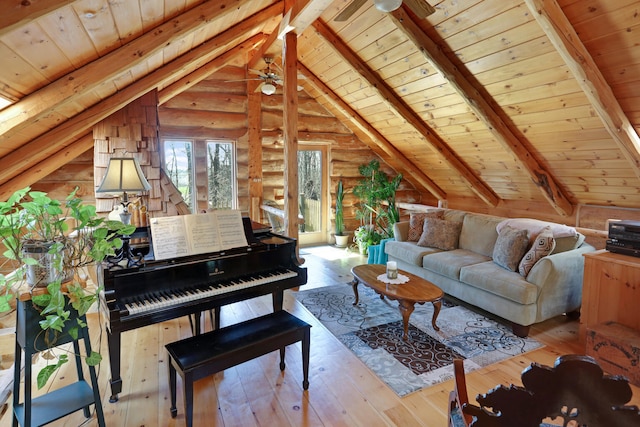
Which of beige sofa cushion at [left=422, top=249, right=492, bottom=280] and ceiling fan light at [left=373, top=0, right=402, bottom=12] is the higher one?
ceiling fan light at [left=373, top=0, right=402, bottom=12]

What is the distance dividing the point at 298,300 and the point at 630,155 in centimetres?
350

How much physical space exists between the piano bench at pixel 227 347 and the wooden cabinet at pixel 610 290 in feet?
7.52

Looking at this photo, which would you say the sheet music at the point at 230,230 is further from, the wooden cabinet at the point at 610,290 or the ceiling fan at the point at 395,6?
the wooden cabinet at the point at 610,290

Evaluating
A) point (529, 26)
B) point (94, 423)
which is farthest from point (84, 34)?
point (529, 26)

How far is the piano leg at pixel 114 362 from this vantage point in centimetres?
216

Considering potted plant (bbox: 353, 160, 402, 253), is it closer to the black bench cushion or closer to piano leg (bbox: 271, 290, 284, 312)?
piano leg (bbox: 271, 290, 284, 312)

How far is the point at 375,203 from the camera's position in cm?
653

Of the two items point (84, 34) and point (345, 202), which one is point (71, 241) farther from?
point (345, 202)

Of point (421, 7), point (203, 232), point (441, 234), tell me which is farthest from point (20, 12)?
point (441, 234)

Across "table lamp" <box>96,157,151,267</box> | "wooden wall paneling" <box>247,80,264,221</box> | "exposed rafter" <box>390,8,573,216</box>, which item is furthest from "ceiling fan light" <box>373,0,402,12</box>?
"wooden wall paneling" <box>247,80,264,221</box>

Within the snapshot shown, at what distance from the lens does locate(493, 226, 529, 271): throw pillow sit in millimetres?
3525

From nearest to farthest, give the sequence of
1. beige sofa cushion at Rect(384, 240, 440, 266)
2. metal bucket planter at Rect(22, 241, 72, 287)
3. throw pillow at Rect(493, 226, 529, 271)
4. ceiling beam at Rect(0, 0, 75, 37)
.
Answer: ceiling beam at Rect(0, 0, 75, 37) < metal bucket planter at Rect(22, 241, 72, 287) < throw pillow at Rect(493, 226, 529, 271) < beige sofa cushion at Rect(384, 240, 440, 266)

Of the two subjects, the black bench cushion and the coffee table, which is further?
the coffee table

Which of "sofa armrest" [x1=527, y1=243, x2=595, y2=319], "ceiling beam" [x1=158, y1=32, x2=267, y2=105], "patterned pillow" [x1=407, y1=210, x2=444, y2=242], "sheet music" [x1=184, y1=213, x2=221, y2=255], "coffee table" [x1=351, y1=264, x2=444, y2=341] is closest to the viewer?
"sheet music" [x1=184, y1=213, x2=221, y2=255]
